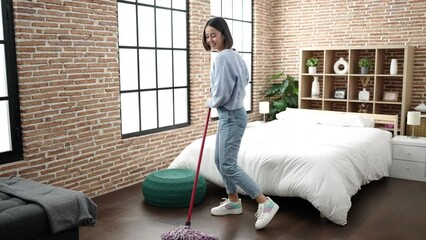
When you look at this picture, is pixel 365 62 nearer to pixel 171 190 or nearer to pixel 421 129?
pixel 421 129

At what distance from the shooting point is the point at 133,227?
3484mm

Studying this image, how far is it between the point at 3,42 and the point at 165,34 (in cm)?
207

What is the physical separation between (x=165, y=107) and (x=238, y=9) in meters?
2.19

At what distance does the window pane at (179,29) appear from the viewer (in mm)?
5293

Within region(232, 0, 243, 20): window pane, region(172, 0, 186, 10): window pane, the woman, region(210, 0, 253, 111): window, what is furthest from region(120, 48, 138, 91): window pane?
region(232, 0, 243, 20): window pane

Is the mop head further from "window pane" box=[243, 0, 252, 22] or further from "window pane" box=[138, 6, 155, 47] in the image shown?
"window pane" box=[243, 0, 252, 22]

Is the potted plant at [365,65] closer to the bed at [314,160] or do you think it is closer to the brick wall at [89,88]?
the brick wall at [89,88]

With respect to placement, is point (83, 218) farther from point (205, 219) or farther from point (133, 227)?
point (205, 219)

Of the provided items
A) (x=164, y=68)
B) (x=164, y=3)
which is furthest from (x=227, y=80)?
(x=164, y=3)

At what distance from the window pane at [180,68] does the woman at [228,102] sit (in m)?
1.94

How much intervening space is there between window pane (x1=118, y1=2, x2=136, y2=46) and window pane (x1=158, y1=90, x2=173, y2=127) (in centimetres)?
75

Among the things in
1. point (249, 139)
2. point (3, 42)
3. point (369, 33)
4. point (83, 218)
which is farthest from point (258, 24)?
point (83, 218)

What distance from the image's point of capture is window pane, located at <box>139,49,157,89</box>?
4.89 meters

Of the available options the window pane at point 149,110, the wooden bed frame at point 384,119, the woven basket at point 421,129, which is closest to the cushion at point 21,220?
the window pane at point 149,110
